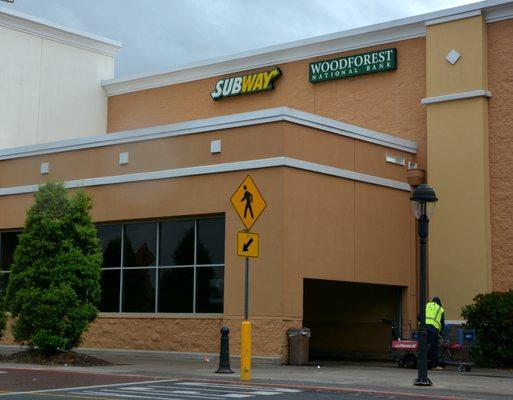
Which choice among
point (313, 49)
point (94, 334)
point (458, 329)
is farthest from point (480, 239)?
point (94, 334)

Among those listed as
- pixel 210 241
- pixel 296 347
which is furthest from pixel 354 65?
pixel 296 347

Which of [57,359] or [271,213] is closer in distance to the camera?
[57,359]

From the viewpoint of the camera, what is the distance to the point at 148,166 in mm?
25078

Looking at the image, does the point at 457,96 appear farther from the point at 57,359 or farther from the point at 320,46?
the point at 57,359

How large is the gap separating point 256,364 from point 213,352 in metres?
1.79

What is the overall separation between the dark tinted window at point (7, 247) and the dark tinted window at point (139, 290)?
4.45 m

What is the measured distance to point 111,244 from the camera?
26.1 metres

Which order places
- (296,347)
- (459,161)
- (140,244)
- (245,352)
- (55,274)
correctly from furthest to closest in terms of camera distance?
(459,161) < (140,244) < (296,347) < (55,274) < (245,352)

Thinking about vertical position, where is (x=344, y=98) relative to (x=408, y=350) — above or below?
above

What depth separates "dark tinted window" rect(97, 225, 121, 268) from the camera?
25.9 m

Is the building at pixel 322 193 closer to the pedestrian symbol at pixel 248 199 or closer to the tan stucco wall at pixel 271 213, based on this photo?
the tan stucco wall at pixel 271 213

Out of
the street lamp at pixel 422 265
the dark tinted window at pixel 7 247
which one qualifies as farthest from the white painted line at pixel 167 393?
the dark tinted window at pixel 7 247

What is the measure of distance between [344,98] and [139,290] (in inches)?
359

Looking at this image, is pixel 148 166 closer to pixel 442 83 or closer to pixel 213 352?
pixel 213 352
